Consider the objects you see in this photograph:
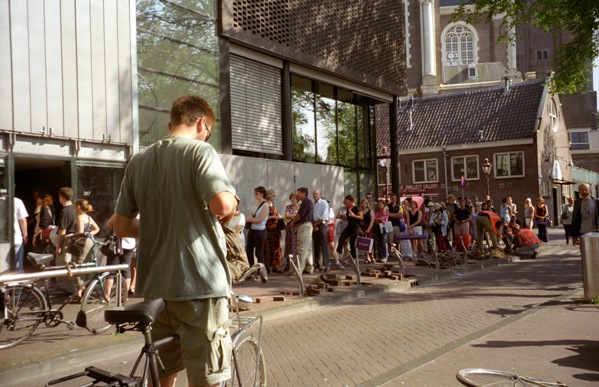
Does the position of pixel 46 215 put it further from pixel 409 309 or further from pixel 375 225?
pixel 375 225

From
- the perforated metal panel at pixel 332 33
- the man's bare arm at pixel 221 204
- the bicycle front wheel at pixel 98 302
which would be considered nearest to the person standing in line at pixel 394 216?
the perforated metal panel at pixel 332 33

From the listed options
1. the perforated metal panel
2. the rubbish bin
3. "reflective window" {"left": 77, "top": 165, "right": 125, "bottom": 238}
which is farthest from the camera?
the perforated metal panel

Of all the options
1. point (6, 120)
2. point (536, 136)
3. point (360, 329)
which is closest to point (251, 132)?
point (6, 120)

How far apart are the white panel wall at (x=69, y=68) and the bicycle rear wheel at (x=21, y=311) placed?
3.99m

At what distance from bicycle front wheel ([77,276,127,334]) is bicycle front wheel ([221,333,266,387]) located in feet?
14.0

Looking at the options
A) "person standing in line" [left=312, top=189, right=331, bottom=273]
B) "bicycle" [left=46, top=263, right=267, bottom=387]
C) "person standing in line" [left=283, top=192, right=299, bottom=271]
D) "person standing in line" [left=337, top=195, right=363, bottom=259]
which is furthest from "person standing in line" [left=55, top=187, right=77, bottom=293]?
"bicycle" [left=46, top=263, right=267, bottom=387]

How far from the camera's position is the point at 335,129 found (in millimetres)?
21328

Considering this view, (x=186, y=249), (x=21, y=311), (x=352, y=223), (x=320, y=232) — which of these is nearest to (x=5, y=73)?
(x=21, y=311)

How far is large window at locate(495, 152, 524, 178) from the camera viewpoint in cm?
4334

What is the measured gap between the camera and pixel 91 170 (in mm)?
12320

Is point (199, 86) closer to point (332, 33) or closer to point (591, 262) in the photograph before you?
point (332, 33)

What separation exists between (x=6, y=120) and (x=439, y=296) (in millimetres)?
7900

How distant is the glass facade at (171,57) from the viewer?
537 inches

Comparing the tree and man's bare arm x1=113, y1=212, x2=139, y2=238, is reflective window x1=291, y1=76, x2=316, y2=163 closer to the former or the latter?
the tree
